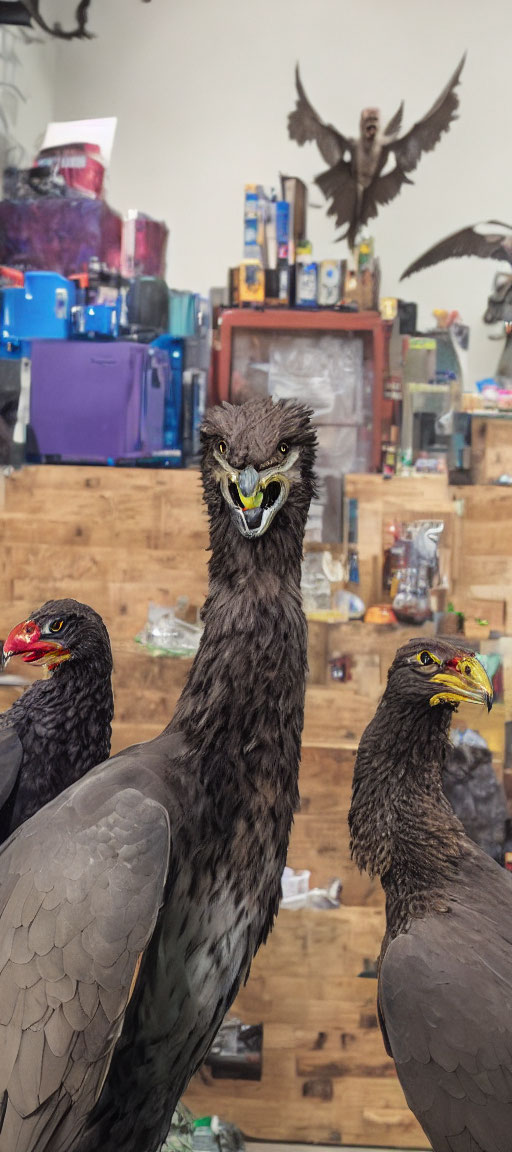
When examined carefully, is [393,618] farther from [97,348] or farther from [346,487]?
[97,348]

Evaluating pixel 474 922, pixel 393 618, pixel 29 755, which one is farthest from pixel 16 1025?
pixel 393 618

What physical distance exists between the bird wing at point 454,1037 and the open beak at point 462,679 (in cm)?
33

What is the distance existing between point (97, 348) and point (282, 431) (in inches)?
63.0

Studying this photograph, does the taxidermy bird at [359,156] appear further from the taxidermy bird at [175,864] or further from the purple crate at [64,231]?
the taxidermy bird at [175,864]

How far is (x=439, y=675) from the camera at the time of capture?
1.31 metres

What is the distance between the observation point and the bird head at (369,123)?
2502mm

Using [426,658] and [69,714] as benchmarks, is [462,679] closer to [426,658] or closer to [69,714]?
[426,658]

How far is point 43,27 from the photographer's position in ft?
8.18

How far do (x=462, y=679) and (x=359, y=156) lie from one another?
1799mm

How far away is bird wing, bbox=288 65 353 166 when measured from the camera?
251cm

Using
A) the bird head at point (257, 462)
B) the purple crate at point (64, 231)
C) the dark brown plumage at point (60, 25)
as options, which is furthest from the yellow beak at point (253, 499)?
the dark brown plumage at point (60, 25)

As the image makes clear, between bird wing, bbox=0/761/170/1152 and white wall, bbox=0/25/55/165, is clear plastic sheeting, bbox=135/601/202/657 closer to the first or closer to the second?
white wall, bbox=0/25/55/165


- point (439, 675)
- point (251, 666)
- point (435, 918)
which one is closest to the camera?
point (251, 666)

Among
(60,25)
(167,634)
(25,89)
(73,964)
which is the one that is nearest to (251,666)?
(73,964)
